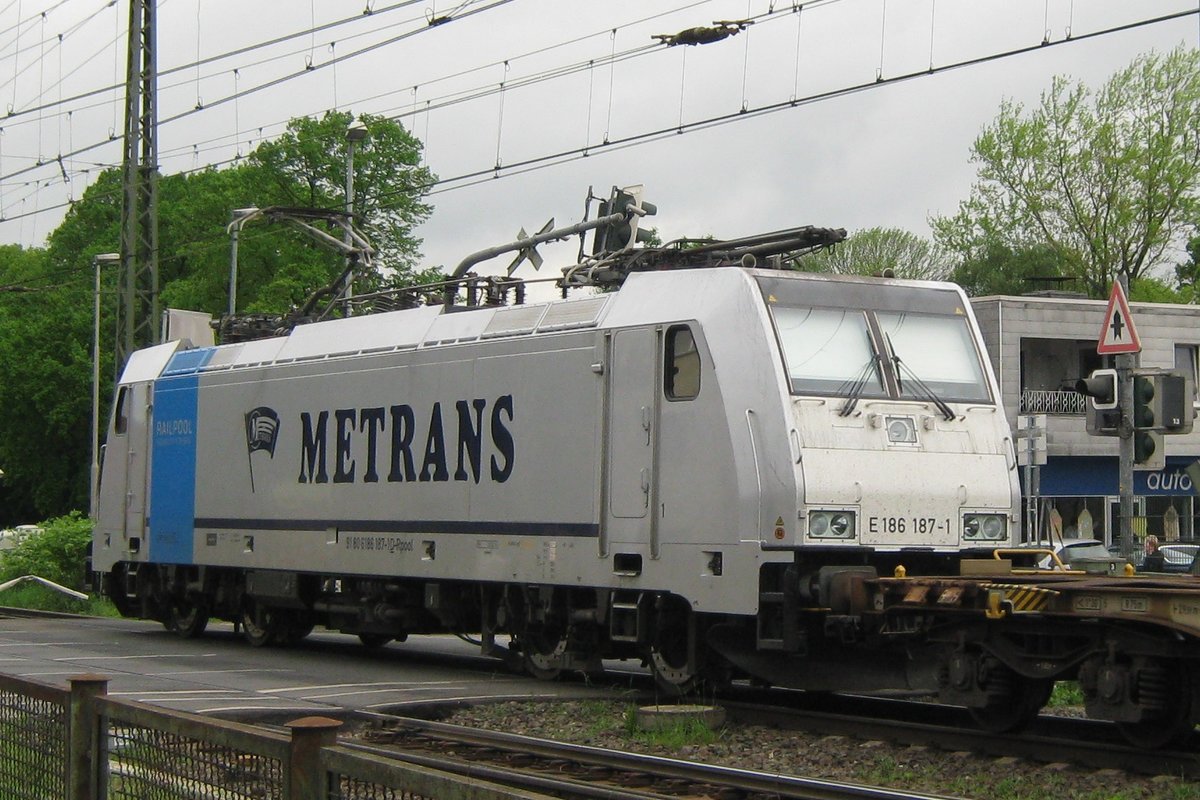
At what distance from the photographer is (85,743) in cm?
658

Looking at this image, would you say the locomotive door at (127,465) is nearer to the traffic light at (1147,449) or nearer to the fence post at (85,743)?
the traffic light at (1147,449)

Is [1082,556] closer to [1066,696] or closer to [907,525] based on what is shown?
[1066,696]

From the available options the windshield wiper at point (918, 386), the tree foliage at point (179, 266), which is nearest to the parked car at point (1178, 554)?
the windshield wiper at point (918, 386)

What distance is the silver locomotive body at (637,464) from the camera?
1258 centimetres

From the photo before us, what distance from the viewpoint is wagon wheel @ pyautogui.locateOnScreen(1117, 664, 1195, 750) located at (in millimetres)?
10328

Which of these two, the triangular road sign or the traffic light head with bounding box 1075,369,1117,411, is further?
the traffic light head with bounding box 1075,369,1117,411

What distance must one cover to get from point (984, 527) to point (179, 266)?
58.5m

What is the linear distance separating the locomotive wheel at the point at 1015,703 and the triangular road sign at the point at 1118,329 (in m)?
3.72

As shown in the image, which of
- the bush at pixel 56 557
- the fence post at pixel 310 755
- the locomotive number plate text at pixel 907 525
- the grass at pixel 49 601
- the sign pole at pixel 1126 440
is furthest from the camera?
the bush at pixel 56 557

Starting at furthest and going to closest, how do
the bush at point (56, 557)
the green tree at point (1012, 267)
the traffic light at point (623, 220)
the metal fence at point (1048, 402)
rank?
the green tree at point (1012, 267)
the metal fence at point (1048, 402)
the bush at point (56, 557)
the traffic light at point (623, 220)

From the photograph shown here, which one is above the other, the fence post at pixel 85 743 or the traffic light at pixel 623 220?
the traffic light at pixel 623 220

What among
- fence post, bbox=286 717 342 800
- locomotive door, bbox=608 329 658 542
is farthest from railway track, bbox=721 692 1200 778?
fence post, bbox=286 717 342 800

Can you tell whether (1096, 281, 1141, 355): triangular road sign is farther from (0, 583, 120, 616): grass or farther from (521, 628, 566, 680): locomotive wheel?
(0, 583, 120, 616): grass

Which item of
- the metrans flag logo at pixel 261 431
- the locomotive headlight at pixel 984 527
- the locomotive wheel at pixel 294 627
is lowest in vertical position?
the locomotive wheel at pixel 294 627
